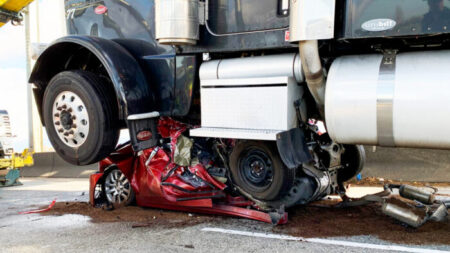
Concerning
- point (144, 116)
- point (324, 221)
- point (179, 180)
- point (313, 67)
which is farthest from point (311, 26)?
point (179, 180)

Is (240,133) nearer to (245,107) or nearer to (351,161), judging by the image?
(245,107)

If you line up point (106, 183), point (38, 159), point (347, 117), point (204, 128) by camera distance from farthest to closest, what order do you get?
point (38, 159)
point (106, 183)
point (204, 128)
point (347, 117)

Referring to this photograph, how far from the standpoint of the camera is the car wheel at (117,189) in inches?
182

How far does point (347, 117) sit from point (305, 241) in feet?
3.47

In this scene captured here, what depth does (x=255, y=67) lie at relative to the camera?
138 inches

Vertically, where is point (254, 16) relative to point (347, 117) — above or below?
above

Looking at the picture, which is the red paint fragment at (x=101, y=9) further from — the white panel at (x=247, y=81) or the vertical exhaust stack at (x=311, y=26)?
the vertical exhaust stack at (x=311, y=26)

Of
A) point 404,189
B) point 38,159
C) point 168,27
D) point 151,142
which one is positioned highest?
point 168,27

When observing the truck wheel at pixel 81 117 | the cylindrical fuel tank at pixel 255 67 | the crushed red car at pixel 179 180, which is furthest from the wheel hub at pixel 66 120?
the cylindrical fuel tank at pixel 255 67

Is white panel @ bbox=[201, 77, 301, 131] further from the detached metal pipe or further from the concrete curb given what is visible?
the concrete curb

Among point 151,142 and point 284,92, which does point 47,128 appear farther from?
point 284,92

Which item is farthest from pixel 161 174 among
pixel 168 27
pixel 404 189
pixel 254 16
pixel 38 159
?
pixel 38 159

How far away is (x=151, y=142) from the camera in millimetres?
3922

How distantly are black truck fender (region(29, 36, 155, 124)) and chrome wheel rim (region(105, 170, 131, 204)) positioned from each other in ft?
3.90
